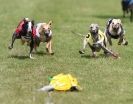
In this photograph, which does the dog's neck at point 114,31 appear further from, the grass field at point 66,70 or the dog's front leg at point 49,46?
the dog's front leg at point 49,46

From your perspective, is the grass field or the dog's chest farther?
the dog's chest

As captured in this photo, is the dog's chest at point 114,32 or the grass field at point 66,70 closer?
the grass field at point 66,70

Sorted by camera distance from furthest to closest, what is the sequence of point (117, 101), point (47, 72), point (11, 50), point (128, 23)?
point (128, 23)
point (11, 50)
point (47, 72)
point (117, 101)

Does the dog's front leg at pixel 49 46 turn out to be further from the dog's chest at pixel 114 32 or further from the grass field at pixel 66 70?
the dog's chest at pixel 114 32

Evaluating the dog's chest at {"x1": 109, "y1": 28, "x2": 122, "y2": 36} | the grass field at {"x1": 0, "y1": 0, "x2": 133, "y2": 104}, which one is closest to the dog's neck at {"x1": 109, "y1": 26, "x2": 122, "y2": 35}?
the dog's chest at {"x1": 109, "y1": 28, "x2": 122, "y2": 36}

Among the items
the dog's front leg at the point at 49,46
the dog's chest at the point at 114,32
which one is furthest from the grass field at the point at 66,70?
the dog's chest at the point at 114,32

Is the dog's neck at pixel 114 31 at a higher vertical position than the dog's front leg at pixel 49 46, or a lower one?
higher

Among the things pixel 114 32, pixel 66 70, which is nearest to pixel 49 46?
pixel 114 32

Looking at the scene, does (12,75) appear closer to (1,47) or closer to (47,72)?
(47,72)

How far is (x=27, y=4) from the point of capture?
37750 mm

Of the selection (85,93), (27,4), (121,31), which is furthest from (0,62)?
(27,4)

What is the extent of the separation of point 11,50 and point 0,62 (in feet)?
8.17

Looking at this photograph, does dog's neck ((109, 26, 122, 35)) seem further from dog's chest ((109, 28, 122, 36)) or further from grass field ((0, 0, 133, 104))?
grass field ((0, 0, 133, 104))

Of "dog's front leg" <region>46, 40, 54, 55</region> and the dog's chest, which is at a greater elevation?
the dog's chest
